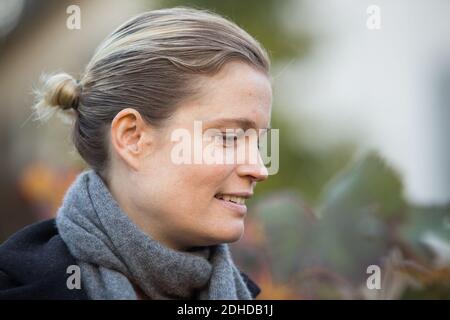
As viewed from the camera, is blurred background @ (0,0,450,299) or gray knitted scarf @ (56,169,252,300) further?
blurred background @ (0,0,450,299)

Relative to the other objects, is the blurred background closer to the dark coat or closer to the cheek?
the dark coat

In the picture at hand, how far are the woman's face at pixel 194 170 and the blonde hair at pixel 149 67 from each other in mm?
35

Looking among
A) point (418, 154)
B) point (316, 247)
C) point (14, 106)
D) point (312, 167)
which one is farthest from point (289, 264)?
point (14, 106)

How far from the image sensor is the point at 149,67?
160 centimetres

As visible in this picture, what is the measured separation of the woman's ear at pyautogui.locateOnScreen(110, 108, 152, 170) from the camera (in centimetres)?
159

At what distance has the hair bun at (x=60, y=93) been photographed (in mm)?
1704

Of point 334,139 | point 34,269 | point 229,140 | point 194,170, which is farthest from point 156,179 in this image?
point 334,139

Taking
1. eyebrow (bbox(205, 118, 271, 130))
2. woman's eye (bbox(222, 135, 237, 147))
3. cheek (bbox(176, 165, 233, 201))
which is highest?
eyebrow (bbox(205, 118, 271, 130))

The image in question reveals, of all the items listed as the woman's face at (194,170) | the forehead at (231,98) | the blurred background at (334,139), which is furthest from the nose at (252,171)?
the blurred background at (334,139)

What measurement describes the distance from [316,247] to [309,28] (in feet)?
4.23

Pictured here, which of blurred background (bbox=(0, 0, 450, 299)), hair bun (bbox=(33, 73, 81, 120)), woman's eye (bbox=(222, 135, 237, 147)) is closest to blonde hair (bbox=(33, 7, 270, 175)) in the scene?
hair bun (bbox=(33, 73, 81, 120))

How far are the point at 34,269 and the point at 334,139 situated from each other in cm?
239

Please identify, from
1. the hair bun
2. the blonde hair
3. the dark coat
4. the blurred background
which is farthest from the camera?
the blurred background

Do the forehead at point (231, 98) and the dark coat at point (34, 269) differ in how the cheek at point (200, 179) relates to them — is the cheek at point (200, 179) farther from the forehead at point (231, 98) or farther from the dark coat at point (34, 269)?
the dark coat at point (34, 269)
